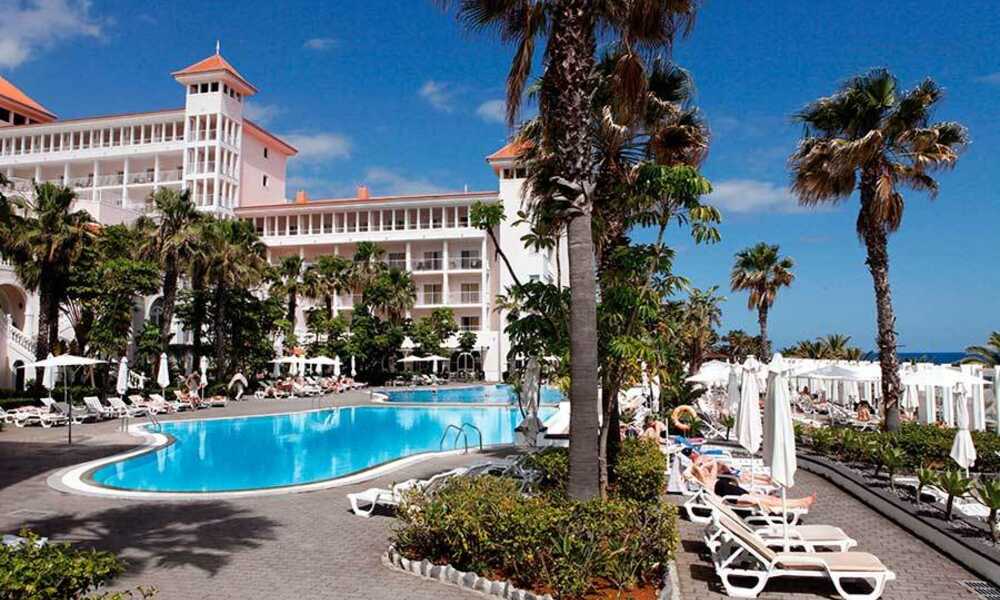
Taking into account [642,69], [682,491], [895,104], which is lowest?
[682,491]

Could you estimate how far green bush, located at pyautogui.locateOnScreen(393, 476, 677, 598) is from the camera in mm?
6086

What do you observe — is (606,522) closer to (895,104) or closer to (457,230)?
(895,104)

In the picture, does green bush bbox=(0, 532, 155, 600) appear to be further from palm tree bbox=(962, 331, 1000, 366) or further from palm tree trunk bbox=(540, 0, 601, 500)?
palm tree bbox=(962, 331, 1000, 366)

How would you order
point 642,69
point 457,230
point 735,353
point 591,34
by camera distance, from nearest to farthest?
point 591,34, point 642,69, point 457,230, point 735,353

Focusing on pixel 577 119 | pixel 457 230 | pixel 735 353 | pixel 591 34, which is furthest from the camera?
pixel 735 353

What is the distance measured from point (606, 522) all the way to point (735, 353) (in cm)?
5362

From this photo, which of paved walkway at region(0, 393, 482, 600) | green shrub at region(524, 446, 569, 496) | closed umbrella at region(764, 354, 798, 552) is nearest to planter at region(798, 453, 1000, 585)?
closed umbrella at region(764, 354, 798, 552)

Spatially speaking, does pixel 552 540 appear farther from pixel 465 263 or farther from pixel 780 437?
pixel 465 263

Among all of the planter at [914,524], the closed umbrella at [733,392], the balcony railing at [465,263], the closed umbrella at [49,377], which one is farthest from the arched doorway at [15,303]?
the planter at [914,524]

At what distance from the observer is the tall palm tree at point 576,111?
7.31 m

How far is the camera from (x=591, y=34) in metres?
8.82

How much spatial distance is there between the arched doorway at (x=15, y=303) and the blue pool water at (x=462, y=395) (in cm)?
1807

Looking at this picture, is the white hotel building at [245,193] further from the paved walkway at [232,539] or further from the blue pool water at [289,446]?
the paved walkway at [232,539]

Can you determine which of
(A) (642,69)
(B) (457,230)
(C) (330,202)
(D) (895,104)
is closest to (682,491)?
(A) (642,69)
